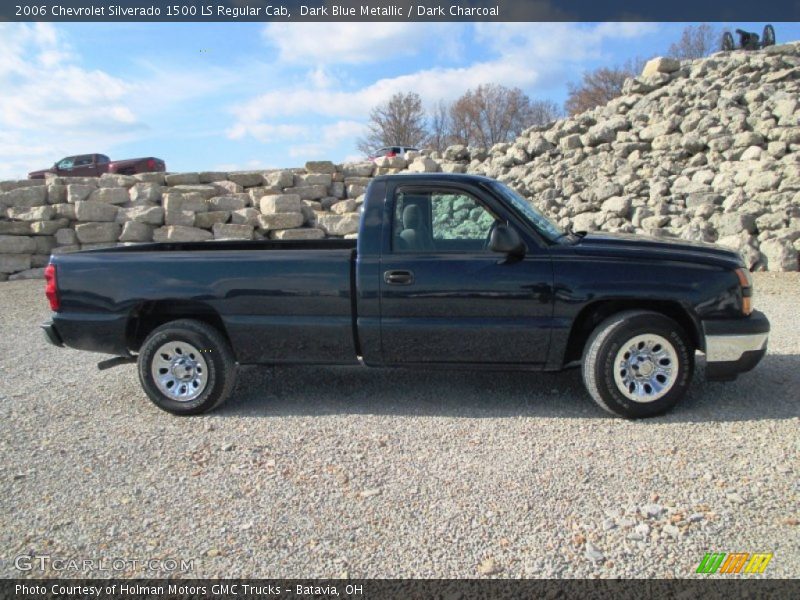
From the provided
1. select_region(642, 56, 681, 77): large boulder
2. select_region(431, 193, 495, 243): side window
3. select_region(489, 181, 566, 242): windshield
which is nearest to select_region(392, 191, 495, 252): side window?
select_region(431, 193, 495, 243): side window

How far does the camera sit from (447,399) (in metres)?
5.34

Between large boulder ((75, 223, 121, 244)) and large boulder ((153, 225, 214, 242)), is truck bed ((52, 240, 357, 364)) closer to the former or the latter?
large boulder ((153, 225, 214, 242))

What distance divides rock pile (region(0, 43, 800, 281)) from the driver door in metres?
9.01

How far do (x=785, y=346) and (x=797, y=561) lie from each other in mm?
4512

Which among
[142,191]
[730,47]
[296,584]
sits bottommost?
[296,584]

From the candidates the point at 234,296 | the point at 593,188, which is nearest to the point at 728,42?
the point at 593,188

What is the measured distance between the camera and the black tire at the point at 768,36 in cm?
2362

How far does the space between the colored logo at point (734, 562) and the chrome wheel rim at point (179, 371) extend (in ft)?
12.4

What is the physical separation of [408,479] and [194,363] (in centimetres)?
226

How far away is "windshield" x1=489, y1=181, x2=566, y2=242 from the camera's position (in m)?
4.98

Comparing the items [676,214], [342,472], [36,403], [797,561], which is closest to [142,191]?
[36,403]

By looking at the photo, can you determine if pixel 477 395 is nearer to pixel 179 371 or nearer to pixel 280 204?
pixel 179 371

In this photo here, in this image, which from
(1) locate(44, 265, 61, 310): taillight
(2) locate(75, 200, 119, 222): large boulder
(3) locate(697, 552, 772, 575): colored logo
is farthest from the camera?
(2) locate(75, 200, 119, 222): large boulder

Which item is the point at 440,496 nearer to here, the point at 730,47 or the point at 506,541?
the point at 506,541
